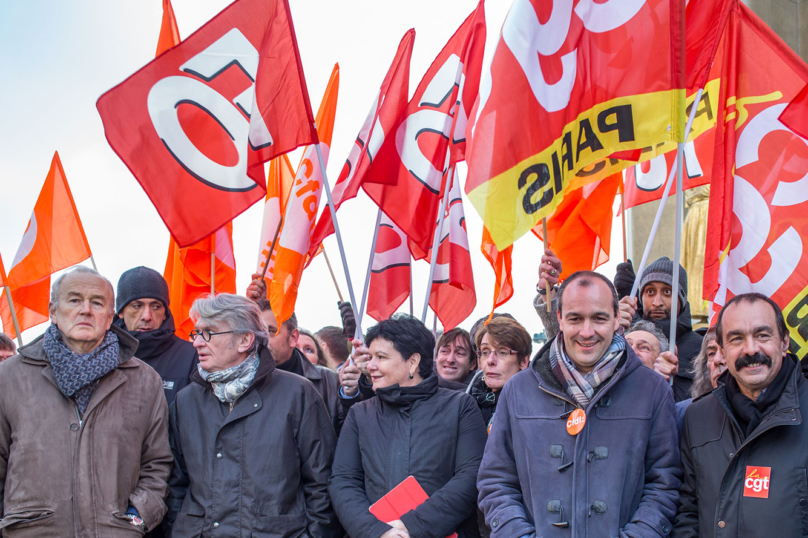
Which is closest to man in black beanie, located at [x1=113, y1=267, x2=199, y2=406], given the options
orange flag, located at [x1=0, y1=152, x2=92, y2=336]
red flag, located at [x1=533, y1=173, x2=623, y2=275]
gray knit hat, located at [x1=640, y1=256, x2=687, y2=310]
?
orange flag, located at [x1=0, y1=152, x2=92, y2=336]

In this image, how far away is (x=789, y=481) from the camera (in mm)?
2971

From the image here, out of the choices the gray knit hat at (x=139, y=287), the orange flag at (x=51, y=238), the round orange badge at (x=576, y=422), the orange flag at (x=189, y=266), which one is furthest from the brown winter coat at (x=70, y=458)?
the orange flag at (x=51, y=238)

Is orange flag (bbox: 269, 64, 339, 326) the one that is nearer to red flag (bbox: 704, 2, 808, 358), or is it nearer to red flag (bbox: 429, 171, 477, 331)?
red flag (bbox: 429, 171, 477, 331)

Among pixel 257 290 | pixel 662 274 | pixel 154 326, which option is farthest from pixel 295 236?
pixel 662 274

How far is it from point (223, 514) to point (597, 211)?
322 cm

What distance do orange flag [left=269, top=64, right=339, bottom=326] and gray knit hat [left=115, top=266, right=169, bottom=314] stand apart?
0.74 m

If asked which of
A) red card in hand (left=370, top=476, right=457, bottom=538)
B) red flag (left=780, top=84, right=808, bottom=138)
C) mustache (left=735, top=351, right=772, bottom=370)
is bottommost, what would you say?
red card in hand (left=370, top=476, right=457, bottom=538)

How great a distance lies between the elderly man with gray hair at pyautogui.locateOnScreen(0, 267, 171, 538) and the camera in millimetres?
3738

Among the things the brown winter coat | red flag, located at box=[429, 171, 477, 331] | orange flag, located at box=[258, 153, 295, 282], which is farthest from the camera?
orange flag, located at box=[258, 153, 295, 282]

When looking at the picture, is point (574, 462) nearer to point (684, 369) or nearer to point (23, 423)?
point (684, 369)

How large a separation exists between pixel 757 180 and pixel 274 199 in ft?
13.0

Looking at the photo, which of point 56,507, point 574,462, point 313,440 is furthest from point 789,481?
point 56,507

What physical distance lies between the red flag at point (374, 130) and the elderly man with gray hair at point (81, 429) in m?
1.77

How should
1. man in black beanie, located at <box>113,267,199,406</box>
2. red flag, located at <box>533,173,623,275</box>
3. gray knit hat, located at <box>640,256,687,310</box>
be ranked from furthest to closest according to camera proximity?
gray knit hat, located at <box>640,256,687,310</box>, red flag, located at <box>533,173,623,275</box>, man in black beanie, located at <box>113,267,199,406</box>
